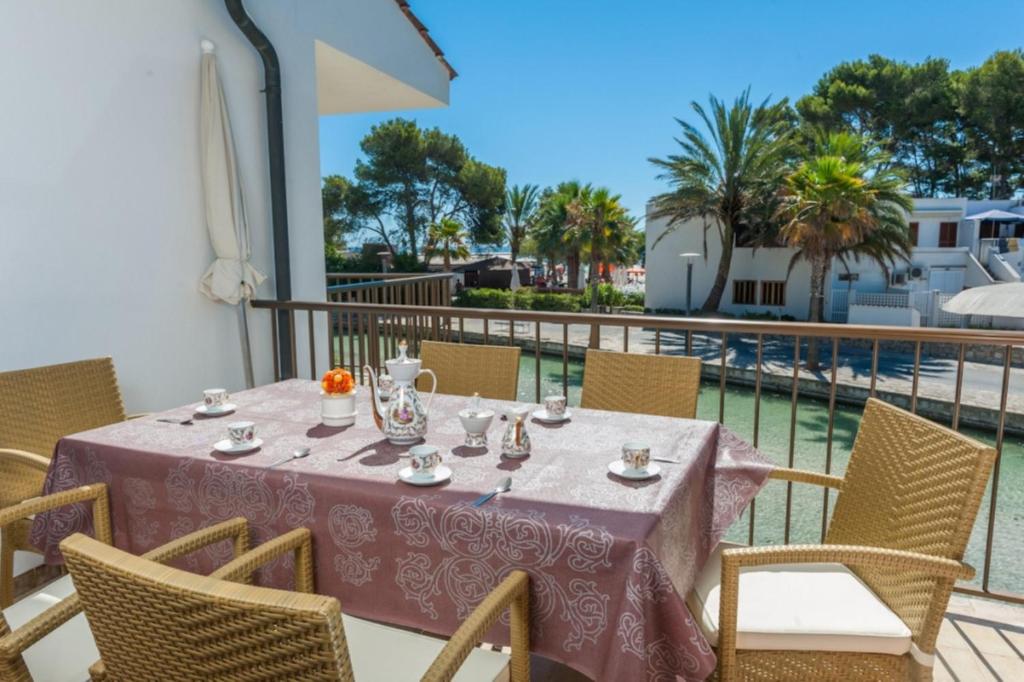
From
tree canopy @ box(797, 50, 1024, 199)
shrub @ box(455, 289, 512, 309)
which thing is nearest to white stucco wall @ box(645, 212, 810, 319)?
shrub @ box(455, 289, 512, 309)

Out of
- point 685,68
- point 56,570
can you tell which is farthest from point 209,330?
point 685,68

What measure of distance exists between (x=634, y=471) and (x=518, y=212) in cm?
3107

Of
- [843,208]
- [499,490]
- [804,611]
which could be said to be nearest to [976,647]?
[804,611]

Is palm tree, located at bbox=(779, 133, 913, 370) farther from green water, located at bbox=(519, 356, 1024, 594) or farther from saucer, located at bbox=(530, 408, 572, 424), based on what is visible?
saucer, located at bbox=(530, 408, 572, 424)

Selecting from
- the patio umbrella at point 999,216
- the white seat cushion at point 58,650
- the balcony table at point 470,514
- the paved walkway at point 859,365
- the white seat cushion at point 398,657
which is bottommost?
the paved walkway at point 859,365

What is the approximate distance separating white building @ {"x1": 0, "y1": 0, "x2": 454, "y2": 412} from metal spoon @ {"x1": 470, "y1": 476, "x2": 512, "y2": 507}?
2.48 m

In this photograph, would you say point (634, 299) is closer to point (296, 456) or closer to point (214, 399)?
point (214, 399)

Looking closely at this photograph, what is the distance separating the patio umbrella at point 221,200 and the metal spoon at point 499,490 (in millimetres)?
2771

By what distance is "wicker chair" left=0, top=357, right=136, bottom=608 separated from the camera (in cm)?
230

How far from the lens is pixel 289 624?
778 mm

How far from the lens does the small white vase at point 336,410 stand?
6.70 ft

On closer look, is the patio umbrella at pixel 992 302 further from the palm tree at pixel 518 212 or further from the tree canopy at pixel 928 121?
the palm tree at pixel 518 212

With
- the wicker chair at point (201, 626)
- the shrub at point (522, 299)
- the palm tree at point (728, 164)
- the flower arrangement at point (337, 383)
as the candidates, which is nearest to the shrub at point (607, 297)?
the shrub at point (522, 299)

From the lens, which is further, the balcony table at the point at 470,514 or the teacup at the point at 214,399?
the teacup at the point at 214,399
